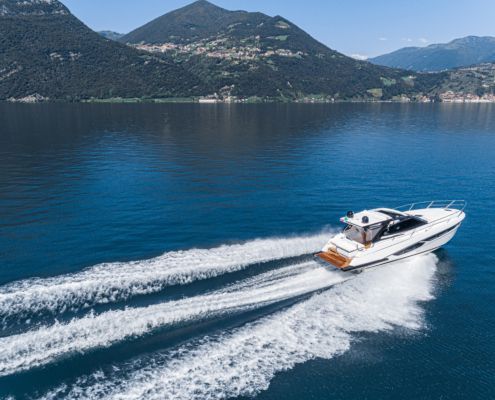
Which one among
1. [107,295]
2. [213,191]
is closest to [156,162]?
[213,191]

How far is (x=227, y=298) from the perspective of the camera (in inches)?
792

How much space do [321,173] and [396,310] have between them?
33.7 meters

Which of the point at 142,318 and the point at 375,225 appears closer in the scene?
the point at 142,318

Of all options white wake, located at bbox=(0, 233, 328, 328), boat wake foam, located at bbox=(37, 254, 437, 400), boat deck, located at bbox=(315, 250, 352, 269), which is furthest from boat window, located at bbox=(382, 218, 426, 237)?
white wake, located at bbox=(0, 233, 328, 328)

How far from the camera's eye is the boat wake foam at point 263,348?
1438cm

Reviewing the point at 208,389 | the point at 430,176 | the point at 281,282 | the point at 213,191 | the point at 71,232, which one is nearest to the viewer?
the point at 208,389

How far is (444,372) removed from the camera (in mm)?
16109

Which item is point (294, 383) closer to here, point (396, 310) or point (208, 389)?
point (208, 389)

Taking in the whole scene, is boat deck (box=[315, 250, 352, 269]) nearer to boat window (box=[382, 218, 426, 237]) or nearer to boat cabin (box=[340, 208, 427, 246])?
boat cabin (box=[340, 208, 427, 246])

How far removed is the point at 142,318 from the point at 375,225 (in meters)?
17.1

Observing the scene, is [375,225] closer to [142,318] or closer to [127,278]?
[142,318]

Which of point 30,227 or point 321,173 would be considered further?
point 321,173

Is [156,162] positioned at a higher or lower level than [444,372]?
higher

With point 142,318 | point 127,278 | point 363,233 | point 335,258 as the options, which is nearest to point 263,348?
point 142,318
